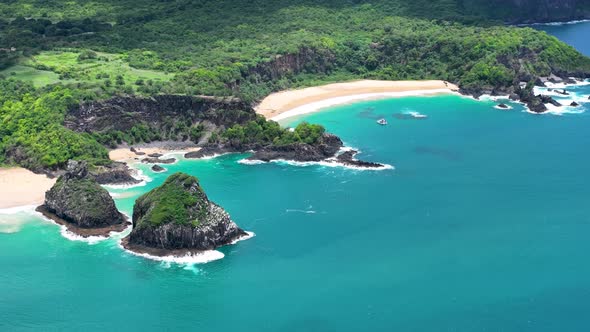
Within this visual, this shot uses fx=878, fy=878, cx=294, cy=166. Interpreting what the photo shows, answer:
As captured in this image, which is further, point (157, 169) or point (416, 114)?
point (416, 114)

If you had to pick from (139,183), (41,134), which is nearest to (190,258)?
(139,183)

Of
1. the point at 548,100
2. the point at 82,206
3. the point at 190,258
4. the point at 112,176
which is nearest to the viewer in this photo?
the point at 190,258

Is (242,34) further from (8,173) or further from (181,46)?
(8,173)

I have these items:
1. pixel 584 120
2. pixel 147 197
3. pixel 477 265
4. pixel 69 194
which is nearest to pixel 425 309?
pixel 477 265

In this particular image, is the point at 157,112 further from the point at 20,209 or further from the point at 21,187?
the point at 20,209

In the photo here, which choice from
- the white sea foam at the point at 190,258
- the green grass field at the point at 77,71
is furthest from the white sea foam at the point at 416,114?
the white sea foam at the point at 190,258

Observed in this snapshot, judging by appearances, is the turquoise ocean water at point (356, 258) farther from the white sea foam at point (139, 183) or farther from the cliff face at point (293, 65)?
the cliff face at point (293, 65)
